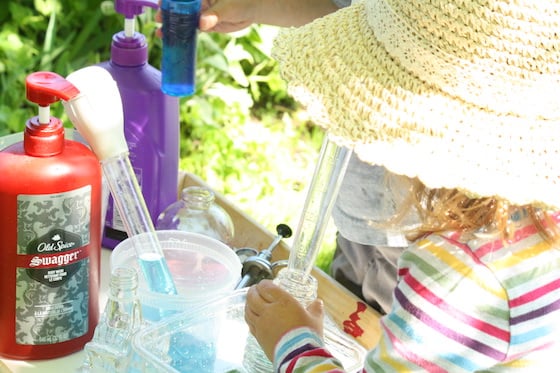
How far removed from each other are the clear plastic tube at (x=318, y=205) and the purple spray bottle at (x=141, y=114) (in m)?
0.27

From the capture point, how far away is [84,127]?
3.24ft

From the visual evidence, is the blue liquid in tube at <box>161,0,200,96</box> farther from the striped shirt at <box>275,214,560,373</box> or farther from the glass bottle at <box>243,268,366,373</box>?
the striped shirt at <box>275,214,560,373</box>

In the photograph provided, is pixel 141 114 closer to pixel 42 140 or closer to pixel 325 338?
pixel 42 140

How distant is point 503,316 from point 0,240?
51 centimetres

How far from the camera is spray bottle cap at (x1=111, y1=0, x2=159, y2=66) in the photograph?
3.90ft

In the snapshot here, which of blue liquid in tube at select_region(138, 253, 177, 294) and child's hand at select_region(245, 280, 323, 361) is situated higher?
child's hand at select_region(245, 280, 323, 361)

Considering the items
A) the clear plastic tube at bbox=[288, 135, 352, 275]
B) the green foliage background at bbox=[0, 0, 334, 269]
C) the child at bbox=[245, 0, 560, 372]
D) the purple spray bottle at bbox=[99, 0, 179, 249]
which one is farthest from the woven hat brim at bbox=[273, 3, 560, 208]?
the green foliage background at bbox=[0, 0, 334, 269]

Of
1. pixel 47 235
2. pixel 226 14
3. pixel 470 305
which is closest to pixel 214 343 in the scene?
pixel 47 235

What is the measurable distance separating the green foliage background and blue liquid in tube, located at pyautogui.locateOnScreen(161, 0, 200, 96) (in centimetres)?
86

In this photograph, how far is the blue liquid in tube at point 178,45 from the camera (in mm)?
1195

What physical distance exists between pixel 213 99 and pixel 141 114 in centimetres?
116

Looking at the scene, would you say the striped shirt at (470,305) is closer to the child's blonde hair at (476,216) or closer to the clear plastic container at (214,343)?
the child's blonde hair at (476,216)

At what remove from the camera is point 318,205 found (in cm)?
102

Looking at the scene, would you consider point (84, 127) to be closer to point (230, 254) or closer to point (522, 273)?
point (230, 254)
